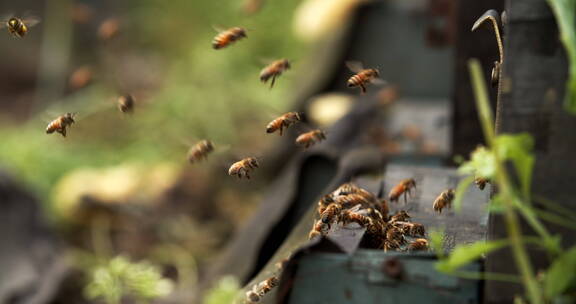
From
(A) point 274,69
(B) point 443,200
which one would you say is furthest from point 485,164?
(A) point 274,69

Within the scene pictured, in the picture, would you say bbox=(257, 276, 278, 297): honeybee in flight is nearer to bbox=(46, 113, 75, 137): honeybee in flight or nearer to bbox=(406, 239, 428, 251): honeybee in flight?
bbox=(406, 239, 428, 251): honeybee in flight

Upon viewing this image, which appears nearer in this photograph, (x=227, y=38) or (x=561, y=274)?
(x=561, y=274)

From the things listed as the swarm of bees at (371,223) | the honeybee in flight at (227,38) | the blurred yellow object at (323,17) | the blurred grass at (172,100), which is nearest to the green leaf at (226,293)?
the swarm of bees at (371,223)

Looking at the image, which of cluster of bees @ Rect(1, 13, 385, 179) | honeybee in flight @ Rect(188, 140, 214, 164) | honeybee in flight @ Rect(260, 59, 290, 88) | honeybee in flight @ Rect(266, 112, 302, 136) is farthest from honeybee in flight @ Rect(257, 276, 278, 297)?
honeybee in flight @ Rect(188, 140, 214, 164)

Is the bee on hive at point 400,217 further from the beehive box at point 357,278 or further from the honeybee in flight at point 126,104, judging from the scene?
the honeybee in flight at point 126,104

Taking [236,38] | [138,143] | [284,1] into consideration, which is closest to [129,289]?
[236,38]

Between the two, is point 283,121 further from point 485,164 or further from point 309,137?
point 485,164
